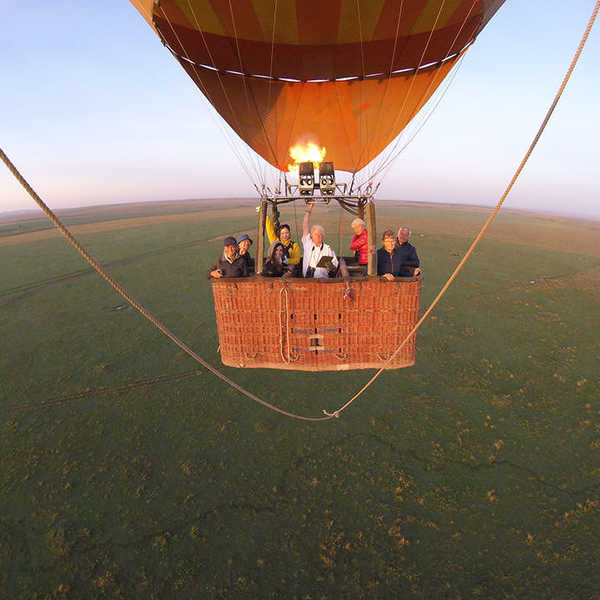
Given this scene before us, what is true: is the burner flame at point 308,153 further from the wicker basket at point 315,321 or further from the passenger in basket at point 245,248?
the wicker basket at point 315,321

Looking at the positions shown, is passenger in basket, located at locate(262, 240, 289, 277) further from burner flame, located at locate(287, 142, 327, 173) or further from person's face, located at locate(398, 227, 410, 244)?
burner flame, located at locate(287, 142, 327, 173)

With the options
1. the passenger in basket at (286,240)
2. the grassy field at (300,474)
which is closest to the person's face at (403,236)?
the passenger in basket at (286,240)

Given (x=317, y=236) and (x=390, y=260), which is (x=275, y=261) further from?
(x=390, y=260)

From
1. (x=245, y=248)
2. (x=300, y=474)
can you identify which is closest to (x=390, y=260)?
(x=245, y=248)

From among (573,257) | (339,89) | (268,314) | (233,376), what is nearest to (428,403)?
(233,376)

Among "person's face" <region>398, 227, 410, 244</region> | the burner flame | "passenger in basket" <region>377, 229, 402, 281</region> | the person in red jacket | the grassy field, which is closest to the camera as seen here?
"passenger in basket" <region>377, 229, 402, 281</region>

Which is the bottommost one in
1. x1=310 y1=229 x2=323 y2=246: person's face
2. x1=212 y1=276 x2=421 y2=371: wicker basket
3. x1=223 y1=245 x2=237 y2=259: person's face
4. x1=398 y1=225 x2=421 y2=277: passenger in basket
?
x1=212 y1=276 x2=421 y2=371: wicker basket

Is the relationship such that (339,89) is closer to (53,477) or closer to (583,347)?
(53,477)

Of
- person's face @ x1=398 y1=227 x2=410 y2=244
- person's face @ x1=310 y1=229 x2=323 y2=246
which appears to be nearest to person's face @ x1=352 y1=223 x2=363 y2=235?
person's face @ x1=398 y1=227 x2=410 y2=244
